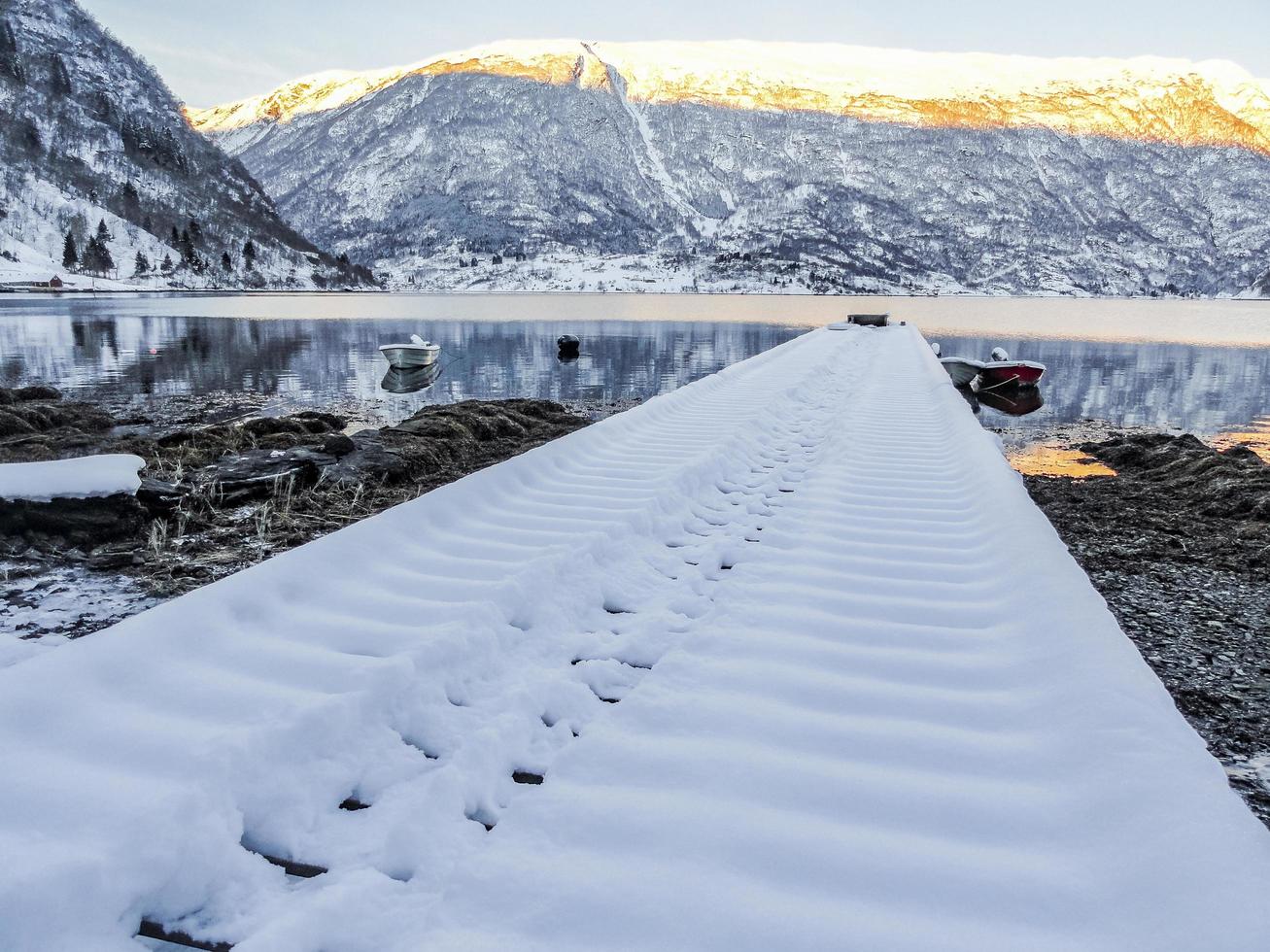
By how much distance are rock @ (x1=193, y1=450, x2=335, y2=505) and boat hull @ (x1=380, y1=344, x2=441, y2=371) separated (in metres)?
20.9

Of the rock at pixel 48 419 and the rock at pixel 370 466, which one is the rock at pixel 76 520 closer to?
the rock at pixel 370 466

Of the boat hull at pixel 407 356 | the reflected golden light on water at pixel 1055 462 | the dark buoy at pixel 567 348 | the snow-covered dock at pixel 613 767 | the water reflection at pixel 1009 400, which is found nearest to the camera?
the snow-covered dock at pixel 613 767

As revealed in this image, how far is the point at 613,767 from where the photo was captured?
258 centimetres

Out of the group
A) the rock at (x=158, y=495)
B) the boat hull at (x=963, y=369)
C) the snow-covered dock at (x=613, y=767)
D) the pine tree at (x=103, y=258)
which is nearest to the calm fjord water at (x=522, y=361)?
the boat hull at (x=963, y=369)

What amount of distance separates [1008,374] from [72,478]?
2649 centimetres

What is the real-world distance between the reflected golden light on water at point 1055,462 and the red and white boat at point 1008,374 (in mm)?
9339

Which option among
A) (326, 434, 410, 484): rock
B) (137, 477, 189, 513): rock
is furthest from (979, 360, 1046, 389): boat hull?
(137, 477, 189, 513): rock

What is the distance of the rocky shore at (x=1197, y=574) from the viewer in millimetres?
4402

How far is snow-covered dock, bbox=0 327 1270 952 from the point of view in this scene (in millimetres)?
1897

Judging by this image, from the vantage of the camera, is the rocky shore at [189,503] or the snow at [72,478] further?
the snow at [72,478]

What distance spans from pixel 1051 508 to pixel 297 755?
10.1m

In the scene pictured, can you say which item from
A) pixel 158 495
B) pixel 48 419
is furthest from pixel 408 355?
pixel 158 495

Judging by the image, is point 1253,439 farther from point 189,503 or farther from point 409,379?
point 409,379

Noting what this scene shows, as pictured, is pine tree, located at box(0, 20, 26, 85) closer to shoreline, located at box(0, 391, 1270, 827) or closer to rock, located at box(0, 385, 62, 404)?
rock, located at box(0, 385, 62, 404)
